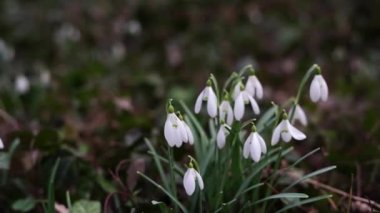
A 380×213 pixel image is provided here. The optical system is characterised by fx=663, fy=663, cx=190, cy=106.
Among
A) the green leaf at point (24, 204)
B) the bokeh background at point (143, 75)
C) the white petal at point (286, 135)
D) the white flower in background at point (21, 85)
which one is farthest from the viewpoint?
the white flower in background at point (21, 85)

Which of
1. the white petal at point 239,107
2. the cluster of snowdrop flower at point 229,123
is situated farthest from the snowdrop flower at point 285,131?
the white petal at point 239,107

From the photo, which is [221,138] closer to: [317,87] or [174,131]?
[174,131]

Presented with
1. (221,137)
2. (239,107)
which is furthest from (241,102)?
(221,137)

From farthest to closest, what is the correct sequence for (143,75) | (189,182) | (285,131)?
(143,75) → (285,131) → (189,182)

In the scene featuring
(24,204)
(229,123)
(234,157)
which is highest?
(229,123)

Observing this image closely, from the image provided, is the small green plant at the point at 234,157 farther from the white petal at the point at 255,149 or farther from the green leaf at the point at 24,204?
the green leaf at the point at 24,204

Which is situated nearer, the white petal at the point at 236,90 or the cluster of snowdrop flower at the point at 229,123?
the cluster of snowdrop flower at the point at 229,123
